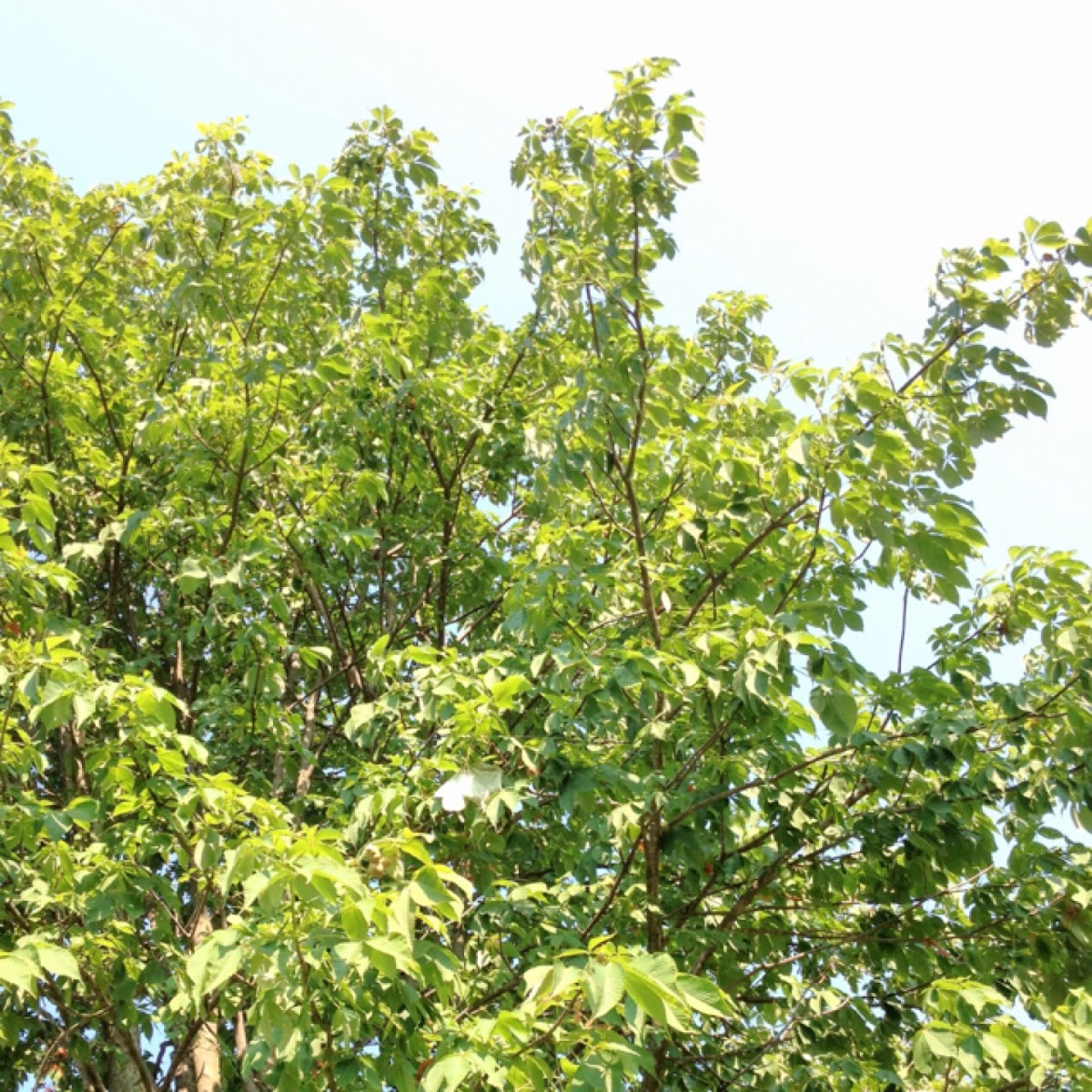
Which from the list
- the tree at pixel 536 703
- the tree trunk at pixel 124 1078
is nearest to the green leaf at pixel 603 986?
the tree at pixel 536 703

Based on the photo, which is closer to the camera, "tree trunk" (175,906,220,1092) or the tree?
the tree

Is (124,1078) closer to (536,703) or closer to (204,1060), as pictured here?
(204,1060)

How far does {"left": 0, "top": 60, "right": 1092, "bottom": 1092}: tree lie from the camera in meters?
4.12

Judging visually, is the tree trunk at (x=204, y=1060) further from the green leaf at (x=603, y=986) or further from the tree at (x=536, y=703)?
the green leaf at (x=603, y=986)

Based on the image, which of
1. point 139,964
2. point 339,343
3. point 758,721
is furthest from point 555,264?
point 139,964

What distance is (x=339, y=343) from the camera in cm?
697

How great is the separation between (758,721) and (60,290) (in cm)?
533

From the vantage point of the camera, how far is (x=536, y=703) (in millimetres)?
5934

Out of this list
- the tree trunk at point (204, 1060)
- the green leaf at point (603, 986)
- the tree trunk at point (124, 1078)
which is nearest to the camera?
the green leaf at point (603, 986)

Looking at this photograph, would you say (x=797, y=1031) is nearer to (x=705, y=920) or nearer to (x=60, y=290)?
(x=705, y=920)

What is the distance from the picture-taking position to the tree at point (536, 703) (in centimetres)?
412

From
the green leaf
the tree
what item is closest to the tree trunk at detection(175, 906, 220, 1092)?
the tree

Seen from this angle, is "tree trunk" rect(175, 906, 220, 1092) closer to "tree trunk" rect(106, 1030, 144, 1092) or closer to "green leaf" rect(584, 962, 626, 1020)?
"tree trunk" rect(106, 1030, 144, 1092)

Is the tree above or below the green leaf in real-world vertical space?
above
